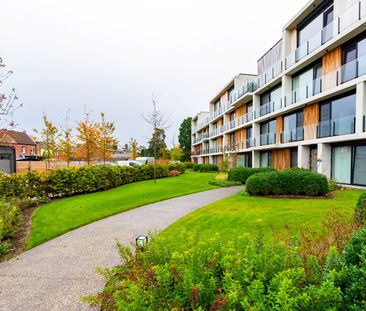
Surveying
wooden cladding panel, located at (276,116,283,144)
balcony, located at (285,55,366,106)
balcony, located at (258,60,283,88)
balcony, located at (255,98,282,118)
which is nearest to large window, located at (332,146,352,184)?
balcony, located at (285,55,366,106)

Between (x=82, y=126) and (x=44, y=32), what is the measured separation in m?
10.7

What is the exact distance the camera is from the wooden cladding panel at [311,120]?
17.4 meters

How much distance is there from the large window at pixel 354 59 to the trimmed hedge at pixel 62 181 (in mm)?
16646

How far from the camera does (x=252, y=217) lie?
306 inches

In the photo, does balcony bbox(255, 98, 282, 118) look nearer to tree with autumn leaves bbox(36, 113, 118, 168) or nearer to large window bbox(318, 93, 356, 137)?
large window bbox(318, 93, 356, 137)

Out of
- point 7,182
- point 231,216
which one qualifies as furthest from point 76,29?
point 231,216

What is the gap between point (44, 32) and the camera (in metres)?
13.5

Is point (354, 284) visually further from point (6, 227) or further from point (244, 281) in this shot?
point (6, 227)

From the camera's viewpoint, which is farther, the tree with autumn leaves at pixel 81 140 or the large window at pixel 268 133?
the large window at pixel 268 133

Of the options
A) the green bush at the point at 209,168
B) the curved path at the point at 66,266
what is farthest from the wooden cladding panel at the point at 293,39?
the curved path at the point at 66,266

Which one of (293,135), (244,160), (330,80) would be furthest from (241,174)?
(244,160)

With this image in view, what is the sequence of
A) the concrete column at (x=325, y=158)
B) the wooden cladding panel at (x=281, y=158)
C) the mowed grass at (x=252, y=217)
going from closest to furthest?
1. the mowed grass at (x=252, y=217)
2. the concrete column at (x=325, y=158)
3. the wooden cladding panel at (x=281, y=158)

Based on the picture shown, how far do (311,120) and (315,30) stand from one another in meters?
7.01

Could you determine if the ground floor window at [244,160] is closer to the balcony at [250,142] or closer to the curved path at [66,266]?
the balcony at [250,142]
